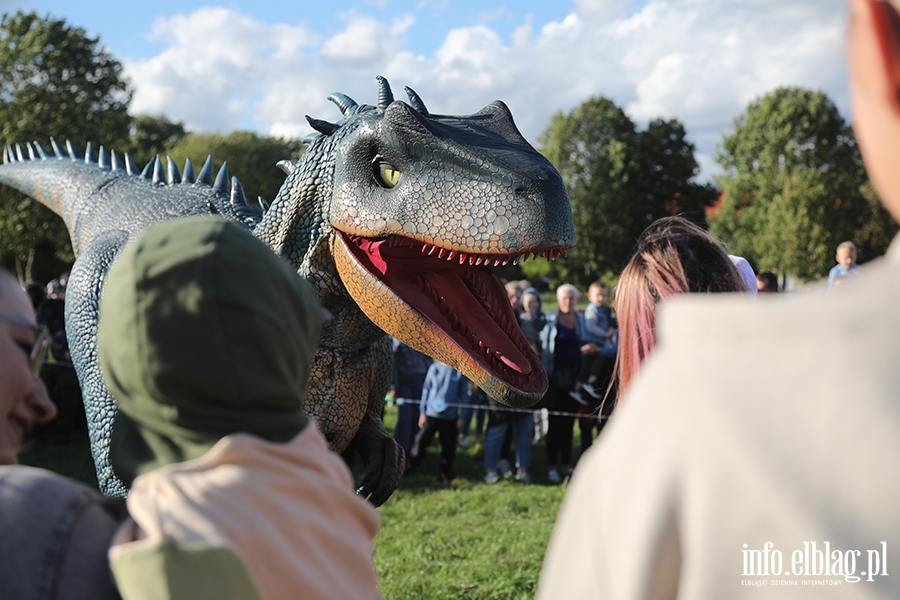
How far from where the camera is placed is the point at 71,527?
0.90 metres

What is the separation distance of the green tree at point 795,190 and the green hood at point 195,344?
3503 cm

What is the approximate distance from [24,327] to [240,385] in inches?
16.1

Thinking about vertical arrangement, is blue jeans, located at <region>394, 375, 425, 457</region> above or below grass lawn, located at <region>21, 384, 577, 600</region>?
above

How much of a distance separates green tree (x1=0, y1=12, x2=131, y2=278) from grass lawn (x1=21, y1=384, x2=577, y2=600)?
14175mm

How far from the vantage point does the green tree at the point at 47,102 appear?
20453 mm

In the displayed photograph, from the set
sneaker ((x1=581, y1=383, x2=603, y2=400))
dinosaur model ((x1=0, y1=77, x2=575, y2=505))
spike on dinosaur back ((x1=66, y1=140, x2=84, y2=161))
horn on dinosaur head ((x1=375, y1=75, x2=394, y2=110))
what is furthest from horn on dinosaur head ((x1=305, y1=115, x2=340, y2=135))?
sneaker ((x1=581, y1=383, x2=603, y2=400))

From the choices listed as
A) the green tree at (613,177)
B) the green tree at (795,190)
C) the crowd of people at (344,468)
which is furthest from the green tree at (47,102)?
the green tree at (795,190)

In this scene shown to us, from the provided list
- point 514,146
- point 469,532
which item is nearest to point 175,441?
point 514,146

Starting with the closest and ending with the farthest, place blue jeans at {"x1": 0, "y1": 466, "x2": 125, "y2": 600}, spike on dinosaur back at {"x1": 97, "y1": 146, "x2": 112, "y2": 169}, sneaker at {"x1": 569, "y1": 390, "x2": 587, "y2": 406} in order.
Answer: blue jeans at {"x1": 0, "y1": 466, "x2": 125, "y2": 600} < spike on dinosaur back at {"x1": 97, "y1": 146, "x2": 112, "y2": 169} < sneaker at {"x1": 569, "y1": 390, "x2": 587, "y2": 406}

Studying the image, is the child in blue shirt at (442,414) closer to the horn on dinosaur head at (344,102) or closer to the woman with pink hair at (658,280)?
the horn on dinosaur head at (344,102)

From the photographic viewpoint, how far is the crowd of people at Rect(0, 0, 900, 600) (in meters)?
0.57

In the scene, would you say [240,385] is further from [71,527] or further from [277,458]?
[71,527]

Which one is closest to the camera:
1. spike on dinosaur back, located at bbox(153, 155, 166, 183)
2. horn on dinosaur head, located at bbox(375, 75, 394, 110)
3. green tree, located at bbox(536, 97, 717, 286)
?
horn on dinosaur head, located at bbox(375, 75, 394, 110)

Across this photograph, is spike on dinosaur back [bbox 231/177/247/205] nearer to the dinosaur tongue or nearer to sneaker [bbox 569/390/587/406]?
the dinosaur tongue
